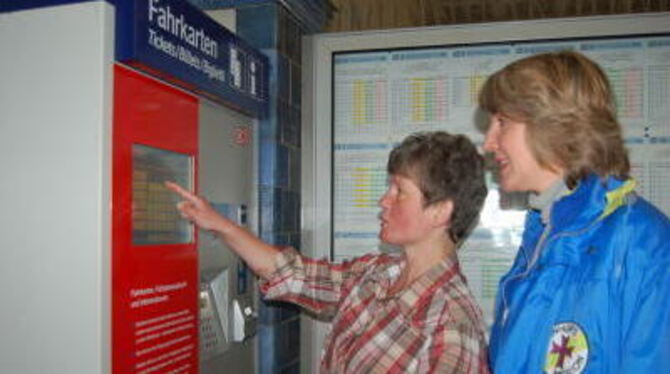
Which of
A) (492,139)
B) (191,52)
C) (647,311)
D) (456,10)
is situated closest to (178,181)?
(191,52)

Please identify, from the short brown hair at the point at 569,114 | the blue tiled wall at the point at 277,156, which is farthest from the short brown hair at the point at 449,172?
the blue tiled wall at the point at 277,156

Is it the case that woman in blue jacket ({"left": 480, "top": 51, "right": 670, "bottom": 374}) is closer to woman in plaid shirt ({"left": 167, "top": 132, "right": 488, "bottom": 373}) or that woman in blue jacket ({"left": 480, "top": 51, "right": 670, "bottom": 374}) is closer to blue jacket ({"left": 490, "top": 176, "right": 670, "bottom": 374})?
blue jacket ({"left": 490, "top": 176, "right": 670, "bottom": 374})

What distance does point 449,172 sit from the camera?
1866 millimetres

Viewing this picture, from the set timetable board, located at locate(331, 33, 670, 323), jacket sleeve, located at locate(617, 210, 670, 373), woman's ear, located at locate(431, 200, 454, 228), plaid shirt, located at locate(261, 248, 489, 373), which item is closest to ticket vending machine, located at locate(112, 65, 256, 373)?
plaid shirt, located at locate(261, 248, 489, 373)

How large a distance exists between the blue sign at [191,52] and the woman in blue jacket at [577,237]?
2.76 feet

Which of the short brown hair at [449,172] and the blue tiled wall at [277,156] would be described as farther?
the blue tiled wall at [277,156]

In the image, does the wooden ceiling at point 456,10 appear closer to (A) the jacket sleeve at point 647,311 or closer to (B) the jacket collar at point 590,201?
(B) the jacket collar at point 590,201

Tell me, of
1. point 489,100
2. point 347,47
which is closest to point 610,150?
point 489,100

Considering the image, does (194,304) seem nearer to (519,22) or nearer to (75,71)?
(75,71)

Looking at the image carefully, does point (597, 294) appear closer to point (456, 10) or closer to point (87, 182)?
point (87, 182)

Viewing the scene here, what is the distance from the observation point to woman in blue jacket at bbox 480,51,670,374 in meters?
1.24

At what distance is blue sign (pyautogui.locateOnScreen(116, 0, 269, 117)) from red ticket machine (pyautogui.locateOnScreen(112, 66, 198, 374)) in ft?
0.18

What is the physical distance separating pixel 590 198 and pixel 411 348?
2.05 feet

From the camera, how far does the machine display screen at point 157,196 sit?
170cm
